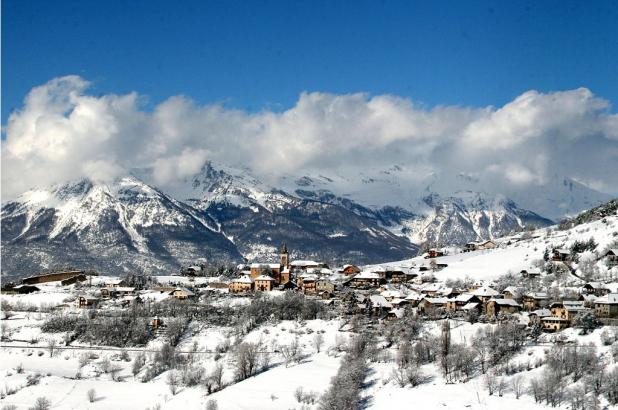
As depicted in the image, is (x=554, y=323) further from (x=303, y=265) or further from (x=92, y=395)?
(x=303, y=265)

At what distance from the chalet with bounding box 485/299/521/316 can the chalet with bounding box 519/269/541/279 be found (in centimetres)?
1745

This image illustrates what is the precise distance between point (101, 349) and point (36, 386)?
15.2m

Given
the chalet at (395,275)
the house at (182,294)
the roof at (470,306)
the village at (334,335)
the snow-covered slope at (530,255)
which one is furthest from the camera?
the chalet at (395,275)

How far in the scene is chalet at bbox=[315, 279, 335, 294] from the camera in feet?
394

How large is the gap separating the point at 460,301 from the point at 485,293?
3.62 m

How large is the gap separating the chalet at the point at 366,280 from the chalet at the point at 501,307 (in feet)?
101

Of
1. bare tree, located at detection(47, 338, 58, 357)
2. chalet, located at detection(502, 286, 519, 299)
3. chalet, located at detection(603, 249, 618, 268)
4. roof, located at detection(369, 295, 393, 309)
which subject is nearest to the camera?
bare tree, located at detection(47, 338, 58, 357)

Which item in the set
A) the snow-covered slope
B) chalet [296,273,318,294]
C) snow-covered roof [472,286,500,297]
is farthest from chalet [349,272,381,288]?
snow-covered roof [472,286,500,297]

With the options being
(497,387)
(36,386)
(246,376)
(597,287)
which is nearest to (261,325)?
(246,376)

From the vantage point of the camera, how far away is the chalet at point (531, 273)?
11450cm

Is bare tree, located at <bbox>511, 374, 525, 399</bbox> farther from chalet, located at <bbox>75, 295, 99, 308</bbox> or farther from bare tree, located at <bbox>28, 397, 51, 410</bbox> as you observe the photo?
chalet, located at <bbox>75, 295, 99, 308</bbox>

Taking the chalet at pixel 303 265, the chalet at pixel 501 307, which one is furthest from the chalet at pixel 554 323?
A: the chalet at pixel 303 265

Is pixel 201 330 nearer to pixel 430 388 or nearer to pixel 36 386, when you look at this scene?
pixel 36 386

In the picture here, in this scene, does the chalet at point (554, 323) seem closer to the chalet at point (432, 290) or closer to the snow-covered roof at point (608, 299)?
the snow-covered roof at point (608, 299)
